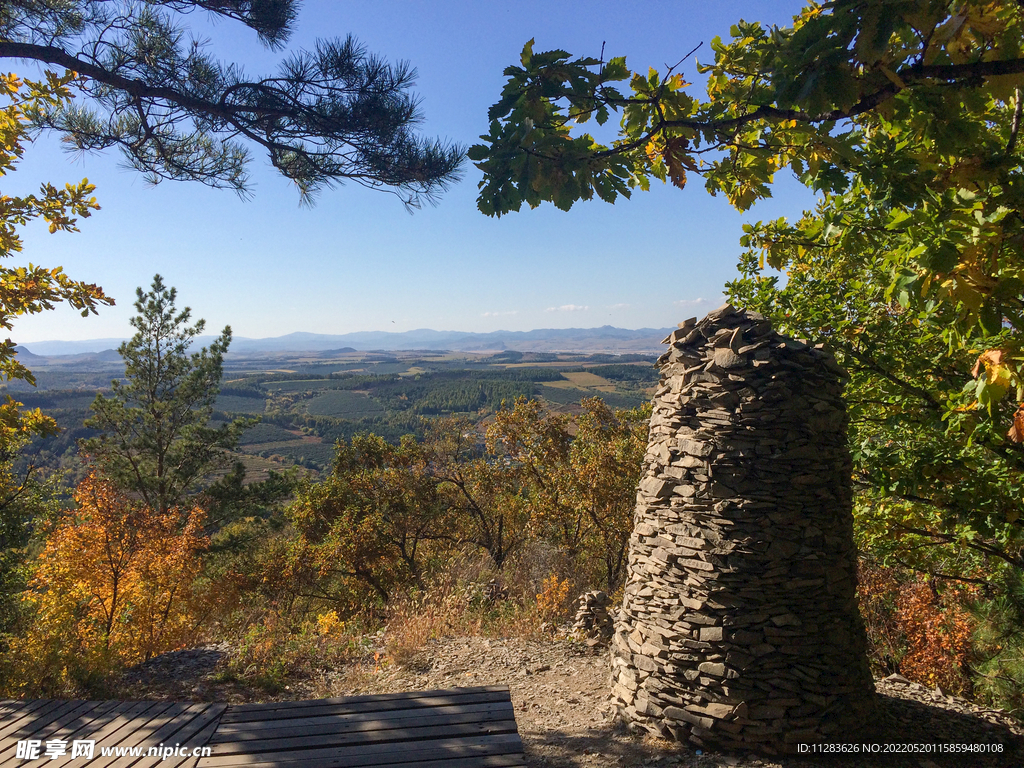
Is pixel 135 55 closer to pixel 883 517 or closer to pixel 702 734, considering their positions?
pixel 702 734

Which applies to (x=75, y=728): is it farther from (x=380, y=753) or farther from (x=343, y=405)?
(x=343, y=405)

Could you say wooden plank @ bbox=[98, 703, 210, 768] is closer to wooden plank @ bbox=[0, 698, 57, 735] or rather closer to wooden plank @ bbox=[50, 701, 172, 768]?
wooden plank @ bbox=[50, 701, 172, 768]

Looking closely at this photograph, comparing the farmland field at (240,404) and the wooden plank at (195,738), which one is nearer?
the wooden plank at (195,738)

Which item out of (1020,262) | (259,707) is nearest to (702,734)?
(259,707)

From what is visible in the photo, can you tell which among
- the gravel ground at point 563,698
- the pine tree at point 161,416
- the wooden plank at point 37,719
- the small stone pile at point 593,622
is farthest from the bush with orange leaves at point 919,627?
the pine tree at point 161,416

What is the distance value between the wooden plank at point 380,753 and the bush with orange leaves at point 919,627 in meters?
4.52

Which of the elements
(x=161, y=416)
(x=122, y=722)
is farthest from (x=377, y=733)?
(x=161, y=416)

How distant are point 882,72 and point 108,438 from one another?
18095 mm

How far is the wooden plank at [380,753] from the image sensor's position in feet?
9.11

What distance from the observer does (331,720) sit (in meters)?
3.19

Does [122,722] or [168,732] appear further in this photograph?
[122,722]

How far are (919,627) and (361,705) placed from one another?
5944 mm

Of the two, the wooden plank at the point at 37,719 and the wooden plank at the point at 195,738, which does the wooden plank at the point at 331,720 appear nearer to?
the wooden plank at the point at 195,738

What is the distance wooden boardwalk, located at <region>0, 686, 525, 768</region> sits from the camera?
2.80 meters
